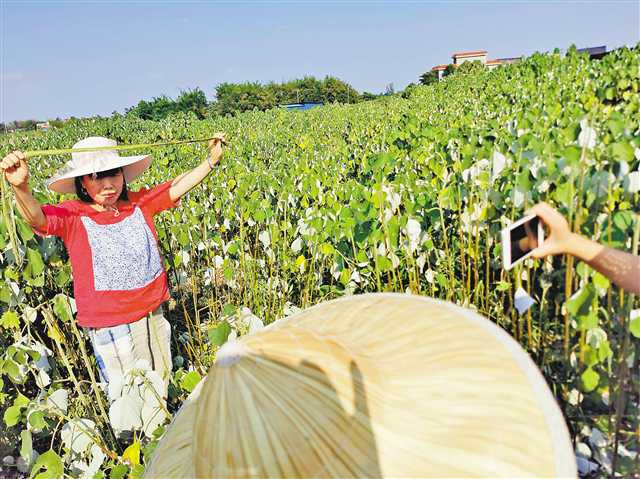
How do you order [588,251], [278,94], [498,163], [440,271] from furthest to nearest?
[278,94] < [440,271] < [498,163] < [588,251]

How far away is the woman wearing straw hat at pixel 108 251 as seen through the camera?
7.86ft

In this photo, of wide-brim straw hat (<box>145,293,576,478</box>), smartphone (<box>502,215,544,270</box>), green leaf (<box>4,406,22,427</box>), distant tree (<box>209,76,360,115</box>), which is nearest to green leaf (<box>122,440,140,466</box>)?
green leaf (<box>4,406,22,427</box>)

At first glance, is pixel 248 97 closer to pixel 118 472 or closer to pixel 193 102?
pixel 193 102

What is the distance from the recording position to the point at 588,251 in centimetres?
119

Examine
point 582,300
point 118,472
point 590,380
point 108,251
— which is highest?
point 108,251

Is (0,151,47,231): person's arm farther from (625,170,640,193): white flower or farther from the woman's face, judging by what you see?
(625,170,640,193): white flower

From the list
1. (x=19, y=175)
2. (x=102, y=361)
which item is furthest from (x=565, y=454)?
(x=102, y=361)

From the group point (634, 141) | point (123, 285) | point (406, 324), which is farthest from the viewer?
point (123, 285)

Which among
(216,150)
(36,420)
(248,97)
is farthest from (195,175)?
(248,97)

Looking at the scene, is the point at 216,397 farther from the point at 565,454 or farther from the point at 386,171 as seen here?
the point at 386,171

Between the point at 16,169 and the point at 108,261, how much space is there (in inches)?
23.1

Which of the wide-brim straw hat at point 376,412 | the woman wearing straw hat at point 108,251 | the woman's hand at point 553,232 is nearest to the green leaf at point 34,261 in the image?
the woman wearing straw hat at point 108,251

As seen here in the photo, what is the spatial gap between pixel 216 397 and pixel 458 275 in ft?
7.04

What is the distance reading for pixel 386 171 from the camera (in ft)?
9.98
